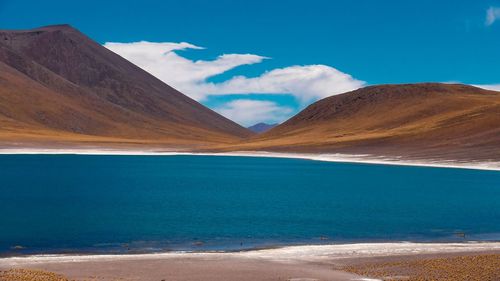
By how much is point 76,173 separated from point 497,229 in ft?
220

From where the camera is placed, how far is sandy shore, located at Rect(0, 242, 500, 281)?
25328 mm

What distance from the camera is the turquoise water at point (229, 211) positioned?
37750 mm

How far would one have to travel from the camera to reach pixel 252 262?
2884cm

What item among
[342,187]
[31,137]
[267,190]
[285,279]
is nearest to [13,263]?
[285,279]

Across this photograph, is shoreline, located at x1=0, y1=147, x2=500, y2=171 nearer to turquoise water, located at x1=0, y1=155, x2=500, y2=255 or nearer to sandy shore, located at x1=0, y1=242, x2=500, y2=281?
turquoise water, located at x1=0, y1=155, x2=500, y2=255

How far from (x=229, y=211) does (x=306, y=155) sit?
361 ft

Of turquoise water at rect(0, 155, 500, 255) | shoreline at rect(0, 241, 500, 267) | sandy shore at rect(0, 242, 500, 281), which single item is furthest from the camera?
turquoise water at rect(0, 155, 500, 255)

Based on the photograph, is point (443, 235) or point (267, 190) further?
point (267, 190)

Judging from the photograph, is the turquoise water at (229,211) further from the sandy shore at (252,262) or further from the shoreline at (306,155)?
the shoreline at (306,155)

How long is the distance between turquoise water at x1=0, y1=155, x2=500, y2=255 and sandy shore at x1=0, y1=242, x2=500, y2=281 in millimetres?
3569

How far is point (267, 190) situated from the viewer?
71375 millimetres

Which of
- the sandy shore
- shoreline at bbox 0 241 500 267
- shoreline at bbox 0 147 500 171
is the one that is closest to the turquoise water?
shoreline at bbox 0 241 500 267

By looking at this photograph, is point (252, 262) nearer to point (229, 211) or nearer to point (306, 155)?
point (229, 211)

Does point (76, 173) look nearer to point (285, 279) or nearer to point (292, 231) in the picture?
point (292, 231)
